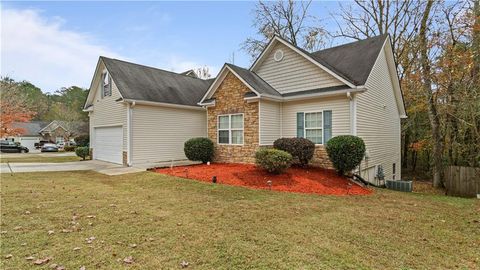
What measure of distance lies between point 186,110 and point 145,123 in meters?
2.93

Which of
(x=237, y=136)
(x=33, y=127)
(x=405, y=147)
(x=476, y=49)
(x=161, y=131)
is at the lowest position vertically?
(x=405, y=147)

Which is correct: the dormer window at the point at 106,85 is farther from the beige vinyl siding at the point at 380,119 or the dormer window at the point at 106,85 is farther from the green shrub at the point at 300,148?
the beige vinyl siding at the point at 380,119

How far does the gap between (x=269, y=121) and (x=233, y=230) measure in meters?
8.43

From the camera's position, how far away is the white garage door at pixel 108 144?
51.5 feet

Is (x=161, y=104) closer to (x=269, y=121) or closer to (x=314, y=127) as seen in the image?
(x=269, y=121)

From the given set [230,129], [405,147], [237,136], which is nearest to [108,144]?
[230,129]

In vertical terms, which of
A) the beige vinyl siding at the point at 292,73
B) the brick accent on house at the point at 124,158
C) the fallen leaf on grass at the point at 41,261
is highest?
the beige vinyl siding at the point at 292,73

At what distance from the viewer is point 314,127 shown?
40.1 ft

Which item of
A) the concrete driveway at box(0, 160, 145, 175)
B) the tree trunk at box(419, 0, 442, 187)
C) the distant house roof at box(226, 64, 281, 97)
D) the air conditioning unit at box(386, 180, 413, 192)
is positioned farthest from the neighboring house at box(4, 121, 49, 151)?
the tree trunk at box(419, 0, 442, 187)

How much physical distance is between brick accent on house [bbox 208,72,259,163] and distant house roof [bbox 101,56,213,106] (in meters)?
3.44

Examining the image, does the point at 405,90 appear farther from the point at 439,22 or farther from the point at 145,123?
the point at 145,123

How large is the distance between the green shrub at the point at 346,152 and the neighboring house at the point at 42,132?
41044 mm

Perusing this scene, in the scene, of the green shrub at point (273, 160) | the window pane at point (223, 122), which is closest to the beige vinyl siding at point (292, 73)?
the window pane at point (223, 122)

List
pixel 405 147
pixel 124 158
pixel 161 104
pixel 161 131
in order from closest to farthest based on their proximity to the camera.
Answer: pixel 124 158
pixel 161 104
pixel 161 131
pixel 405 147
